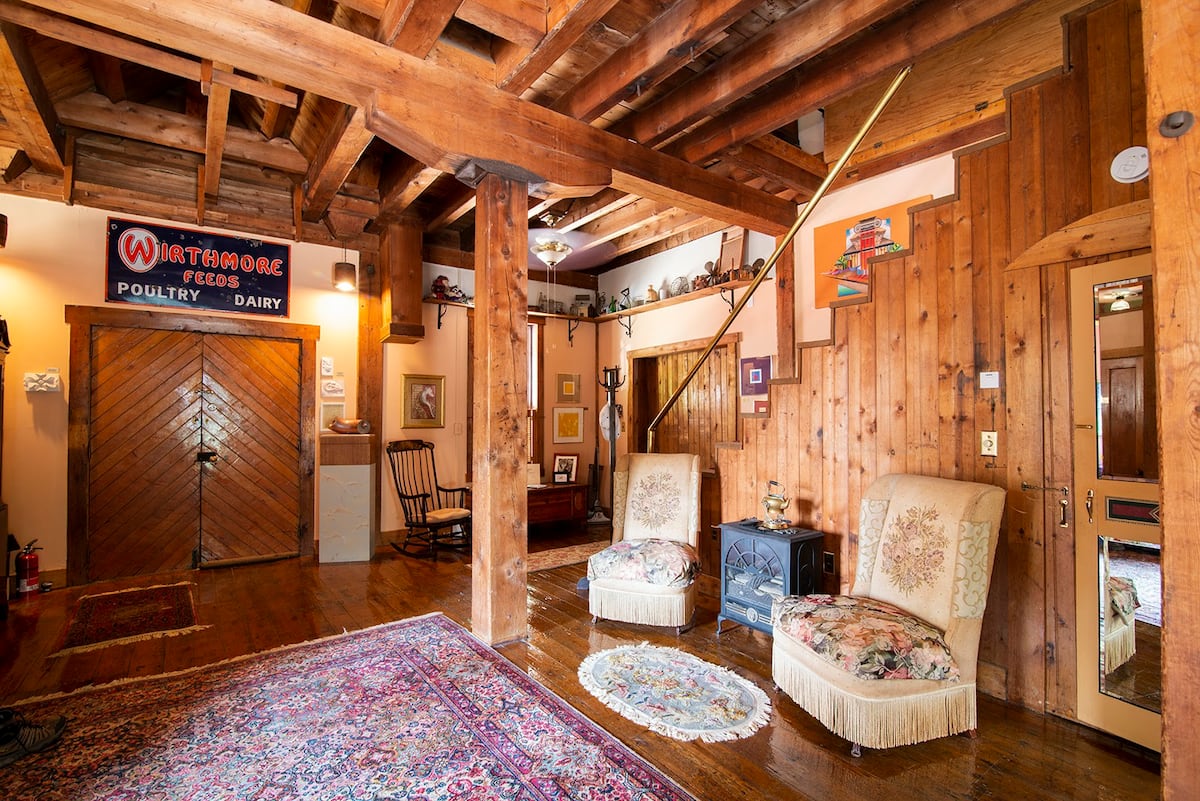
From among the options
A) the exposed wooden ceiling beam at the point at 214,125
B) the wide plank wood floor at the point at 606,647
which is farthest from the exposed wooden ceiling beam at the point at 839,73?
the wide plank wood floor at the point at 606,647

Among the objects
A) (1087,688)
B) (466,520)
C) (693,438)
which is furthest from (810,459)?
(466,520)

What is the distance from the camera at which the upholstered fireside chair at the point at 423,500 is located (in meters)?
5.37

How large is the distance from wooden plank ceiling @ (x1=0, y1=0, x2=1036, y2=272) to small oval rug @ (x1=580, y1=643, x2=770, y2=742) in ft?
8.66

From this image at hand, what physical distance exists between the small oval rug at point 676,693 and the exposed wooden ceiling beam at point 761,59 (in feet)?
9.79

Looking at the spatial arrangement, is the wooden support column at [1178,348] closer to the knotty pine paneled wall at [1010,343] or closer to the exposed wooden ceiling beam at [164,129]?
the knotty pine paneled wall at [1010,343]

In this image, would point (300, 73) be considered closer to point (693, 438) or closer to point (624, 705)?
point (624, 705)

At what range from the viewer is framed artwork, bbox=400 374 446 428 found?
19.1ft

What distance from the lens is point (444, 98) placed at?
2.67m

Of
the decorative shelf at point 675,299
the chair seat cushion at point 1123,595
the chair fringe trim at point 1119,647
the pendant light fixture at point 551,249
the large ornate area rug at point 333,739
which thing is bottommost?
the large ornate area rug at point 333,739

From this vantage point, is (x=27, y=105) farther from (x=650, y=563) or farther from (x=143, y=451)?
(x=650, y=563)

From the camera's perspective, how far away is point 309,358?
5336mm

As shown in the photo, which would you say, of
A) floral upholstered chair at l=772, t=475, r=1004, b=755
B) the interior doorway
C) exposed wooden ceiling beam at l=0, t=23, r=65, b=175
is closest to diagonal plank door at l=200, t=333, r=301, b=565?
exposed wooden ceiling beam at l=0, t=23, r=65, b=175

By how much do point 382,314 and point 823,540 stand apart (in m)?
4.52

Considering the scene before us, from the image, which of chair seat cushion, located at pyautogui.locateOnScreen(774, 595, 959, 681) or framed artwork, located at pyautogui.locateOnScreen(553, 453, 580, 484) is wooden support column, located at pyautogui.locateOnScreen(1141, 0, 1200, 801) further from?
framed artwork, located at pyautogui.locateOnScreen(553, 453, 580, 484)
